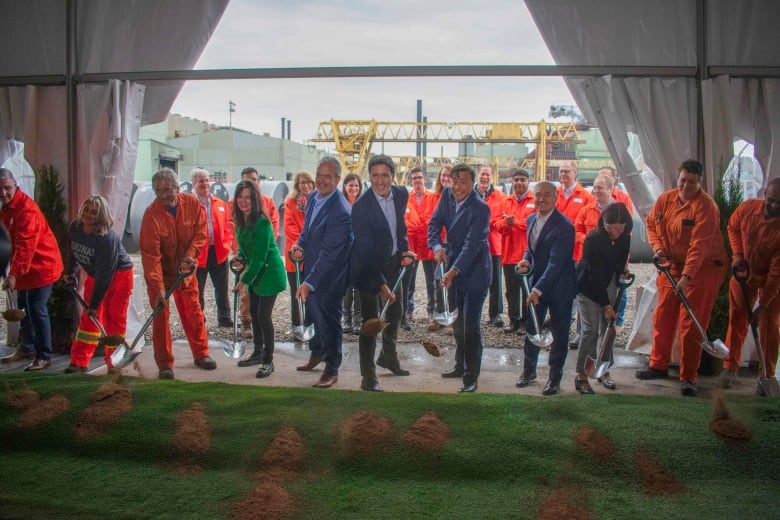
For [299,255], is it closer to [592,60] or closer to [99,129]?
[99,129]

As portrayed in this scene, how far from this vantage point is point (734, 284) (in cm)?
441

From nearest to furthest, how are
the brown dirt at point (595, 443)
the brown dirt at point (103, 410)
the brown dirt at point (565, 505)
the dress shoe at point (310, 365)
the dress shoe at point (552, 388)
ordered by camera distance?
the brown dirt at point (565, 505)
the brown dirt at point (595, 443)
the brown dirt at point (103, 410)
the dress shoe at point (552, 388)
the dress shoe at point (310, 365)

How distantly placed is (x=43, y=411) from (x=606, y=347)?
352 centimetres

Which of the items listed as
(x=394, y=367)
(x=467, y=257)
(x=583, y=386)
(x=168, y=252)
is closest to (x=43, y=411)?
(x=168, y=252)

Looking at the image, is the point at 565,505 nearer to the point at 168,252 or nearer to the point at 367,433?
the point at 367,433

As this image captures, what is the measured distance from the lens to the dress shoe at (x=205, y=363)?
499cm

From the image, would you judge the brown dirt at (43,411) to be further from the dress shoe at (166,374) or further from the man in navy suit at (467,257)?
the man in navy suit at (467,257)

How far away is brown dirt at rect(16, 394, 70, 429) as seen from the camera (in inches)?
111

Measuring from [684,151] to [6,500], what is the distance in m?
4.60

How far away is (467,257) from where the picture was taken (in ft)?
13.6

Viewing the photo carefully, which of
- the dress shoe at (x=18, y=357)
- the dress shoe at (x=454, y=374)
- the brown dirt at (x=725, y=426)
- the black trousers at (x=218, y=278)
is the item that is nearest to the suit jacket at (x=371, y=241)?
the dress shoe at (x=454, y=374)

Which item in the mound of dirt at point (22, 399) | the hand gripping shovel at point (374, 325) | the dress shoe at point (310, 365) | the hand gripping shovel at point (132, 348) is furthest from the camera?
the dress shoe at point (310, 365)

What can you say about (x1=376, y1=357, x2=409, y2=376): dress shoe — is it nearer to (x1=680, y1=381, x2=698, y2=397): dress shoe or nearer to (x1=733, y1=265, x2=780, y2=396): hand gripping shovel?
(x1=680, y1=381, x2=698, y2=397): dress shoe

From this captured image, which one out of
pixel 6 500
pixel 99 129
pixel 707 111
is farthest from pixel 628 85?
pixel 6 500
